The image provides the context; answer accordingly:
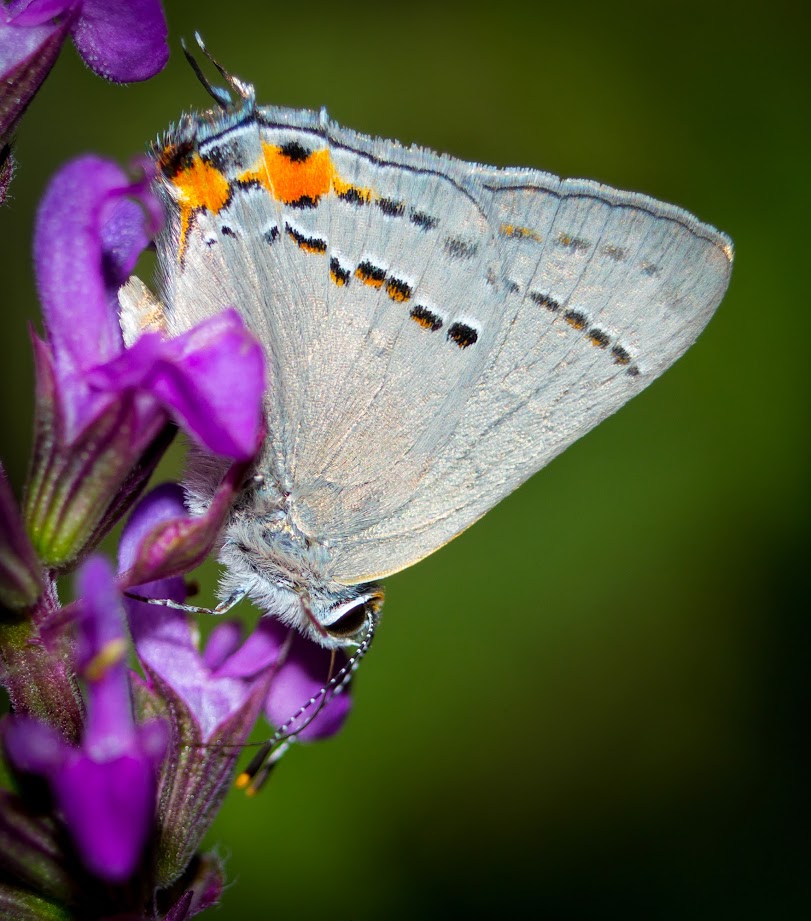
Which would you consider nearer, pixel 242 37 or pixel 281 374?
pixel 281 374

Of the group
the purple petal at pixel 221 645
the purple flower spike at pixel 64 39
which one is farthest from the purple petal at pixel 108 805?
the purple flower spike at pixel 64 39

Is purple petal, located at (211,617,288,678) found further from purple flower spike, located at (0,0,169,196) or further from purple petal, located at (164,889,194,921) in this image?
purple flower spike, located at (0,0,169,196)

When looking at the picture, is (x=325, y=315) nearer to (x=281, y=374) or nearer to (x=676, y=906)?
(x=281, y=374)

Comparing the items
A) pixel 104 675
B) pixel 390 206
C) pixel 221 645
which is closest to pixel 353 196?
pixel 390 206

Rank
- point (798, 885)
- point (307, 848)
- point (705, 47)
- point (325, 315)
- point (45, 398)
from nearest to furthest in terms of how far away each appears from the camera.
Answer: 1. point (45, 398)
2. point (325, 315)
3. point (307, 848)
4. point (798, 885)
5. point (705, 47)

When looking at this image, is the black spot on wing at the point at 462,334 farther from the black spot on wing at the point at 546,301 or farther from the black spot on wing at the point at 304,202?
the black spot on wing at the point at 304,202

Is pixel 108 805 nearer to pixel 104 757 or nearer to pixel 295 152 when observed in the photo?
pixel 104 757

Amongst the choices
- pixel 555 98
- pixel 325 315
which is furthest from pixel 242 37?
pixel 325 315
